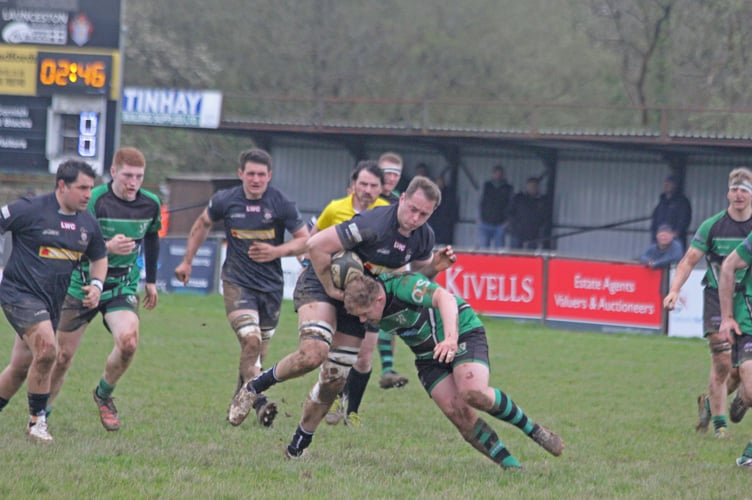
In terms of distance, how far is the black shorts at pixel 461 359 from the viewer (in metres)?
7.64

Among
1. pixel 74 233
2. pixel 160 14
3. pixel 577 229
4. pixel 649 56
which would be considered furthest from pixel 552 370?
pixel 160 14

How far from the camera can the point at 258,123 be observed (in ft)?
87.5

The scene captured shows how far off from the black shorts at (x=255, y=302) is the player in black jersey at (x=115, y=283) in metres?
0.87

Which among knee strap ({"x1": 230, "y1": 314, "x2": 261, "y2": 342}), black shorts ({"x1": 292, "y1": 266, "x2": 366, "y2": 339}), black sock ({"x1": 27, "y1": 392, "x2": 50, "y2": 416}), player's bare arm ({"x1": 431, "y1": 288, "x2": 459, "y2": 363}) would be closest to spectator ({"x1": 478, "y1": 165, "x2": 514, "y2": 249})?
knee strap ({"x1": 230, "y1": 314, "x2": 261, "y2": 342})

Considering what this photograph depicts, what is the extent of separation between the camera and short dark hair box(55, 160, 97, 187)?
8250mm

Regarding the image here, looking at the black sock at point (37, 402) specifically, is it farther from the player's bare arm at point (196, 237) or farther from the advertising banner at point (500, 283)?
the advertising banner at point (500, 283)

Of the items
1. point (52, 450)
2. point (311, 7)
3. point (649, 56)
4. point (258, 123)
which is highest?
point (311, 7)

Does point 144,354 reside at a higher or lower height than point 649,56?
lower

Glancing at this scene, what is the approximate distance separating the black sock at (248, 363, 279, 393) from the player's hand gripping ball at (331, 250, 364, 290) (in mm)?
842

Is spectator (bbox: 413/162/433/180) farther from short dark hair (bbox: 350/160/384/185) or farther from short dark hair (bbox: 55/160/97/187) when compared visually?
short dark hair (bbox: 55/160/97/187)

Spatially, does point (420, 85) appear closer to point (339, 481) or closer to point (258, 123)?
point (258, 123)

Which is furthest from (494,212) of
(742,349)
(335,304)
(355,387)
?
(335,304)

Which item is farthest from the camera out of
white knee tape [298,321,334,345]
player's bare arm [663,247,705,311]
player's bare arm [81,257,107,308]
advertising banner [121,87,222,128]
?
advertising banner [121,87,222,128]

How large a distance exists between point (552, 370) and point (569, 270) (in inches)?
193
